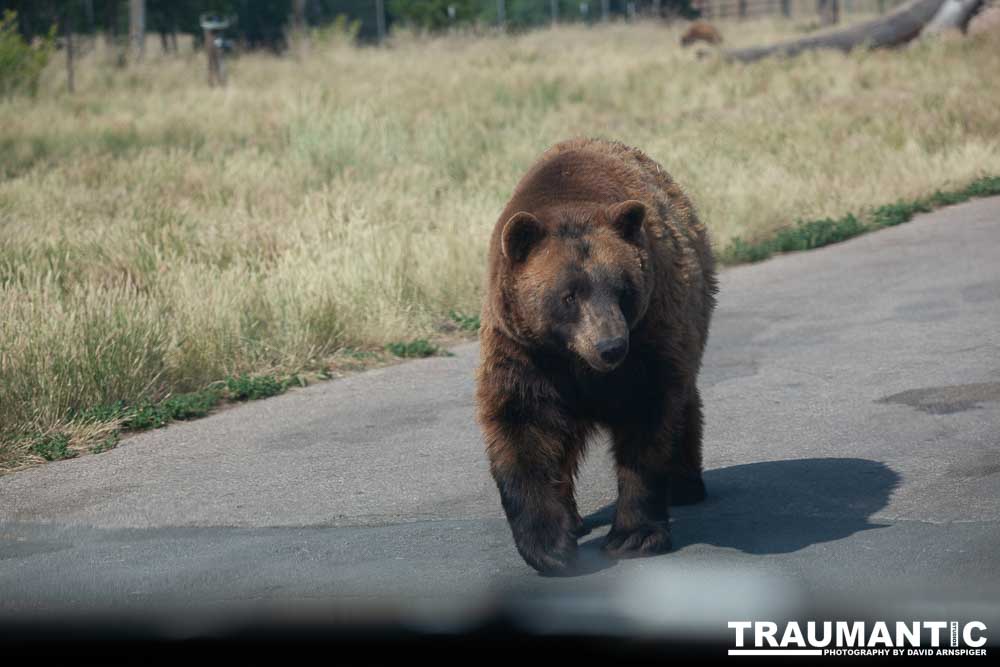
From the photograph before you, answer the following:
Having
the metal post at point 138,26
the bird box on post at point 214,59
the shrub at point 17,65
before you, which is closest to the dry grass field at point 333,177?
the bird box on post at point 214,59

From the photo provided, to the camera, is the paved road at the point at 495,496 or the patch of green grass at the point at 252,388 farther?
the patch of green grass at the point at 252,388

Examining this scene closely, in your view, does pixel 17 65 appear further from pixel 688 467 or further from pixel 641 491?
pixel 641 491

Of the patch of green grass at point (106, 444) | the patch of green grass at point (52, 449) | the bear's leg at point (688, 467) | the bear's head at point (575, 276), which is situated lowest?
the patch of green grass at point (106, 444)

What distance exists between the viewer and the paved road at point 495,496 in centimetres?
551

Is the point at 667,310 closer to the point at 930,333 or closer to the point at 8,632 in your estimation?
the point at 8,632

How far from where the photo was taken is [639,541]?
18.6 feet

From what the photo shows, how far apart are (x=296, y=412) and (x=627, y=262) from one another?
4022 millimetres

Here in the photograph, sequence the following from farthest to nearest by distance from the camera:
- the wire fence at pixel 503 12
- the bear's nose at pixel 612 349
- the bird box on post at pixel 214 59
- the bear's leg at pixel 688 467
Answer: the wire fence at pixel 503 12
the bird box on post at pixel 214 59
the bear's leg at pixel 688 467
the bear's nose at pixel 612 349

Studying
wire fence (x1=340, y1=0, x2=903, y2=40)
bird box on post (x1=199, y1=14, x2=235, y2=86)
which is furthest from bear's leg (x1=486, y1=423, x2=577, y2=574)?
wire fence (x1=340, y1=0, x2=903, y2=40)

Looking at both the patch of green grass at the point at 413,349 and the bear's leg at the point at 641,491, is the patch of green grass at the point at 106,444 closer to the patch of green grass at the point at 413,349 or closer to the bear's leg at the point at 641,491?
the patch of green grass at the point at 413,349

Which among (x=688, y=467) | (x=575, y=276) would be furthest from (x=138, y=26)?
(x=575, y=276)

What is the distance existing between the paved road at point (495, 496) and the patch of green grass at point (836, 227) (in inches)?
124

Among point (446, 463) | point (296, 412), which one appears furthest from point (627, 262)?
point (296, 412)

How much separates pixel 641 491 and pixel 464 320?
585cm
